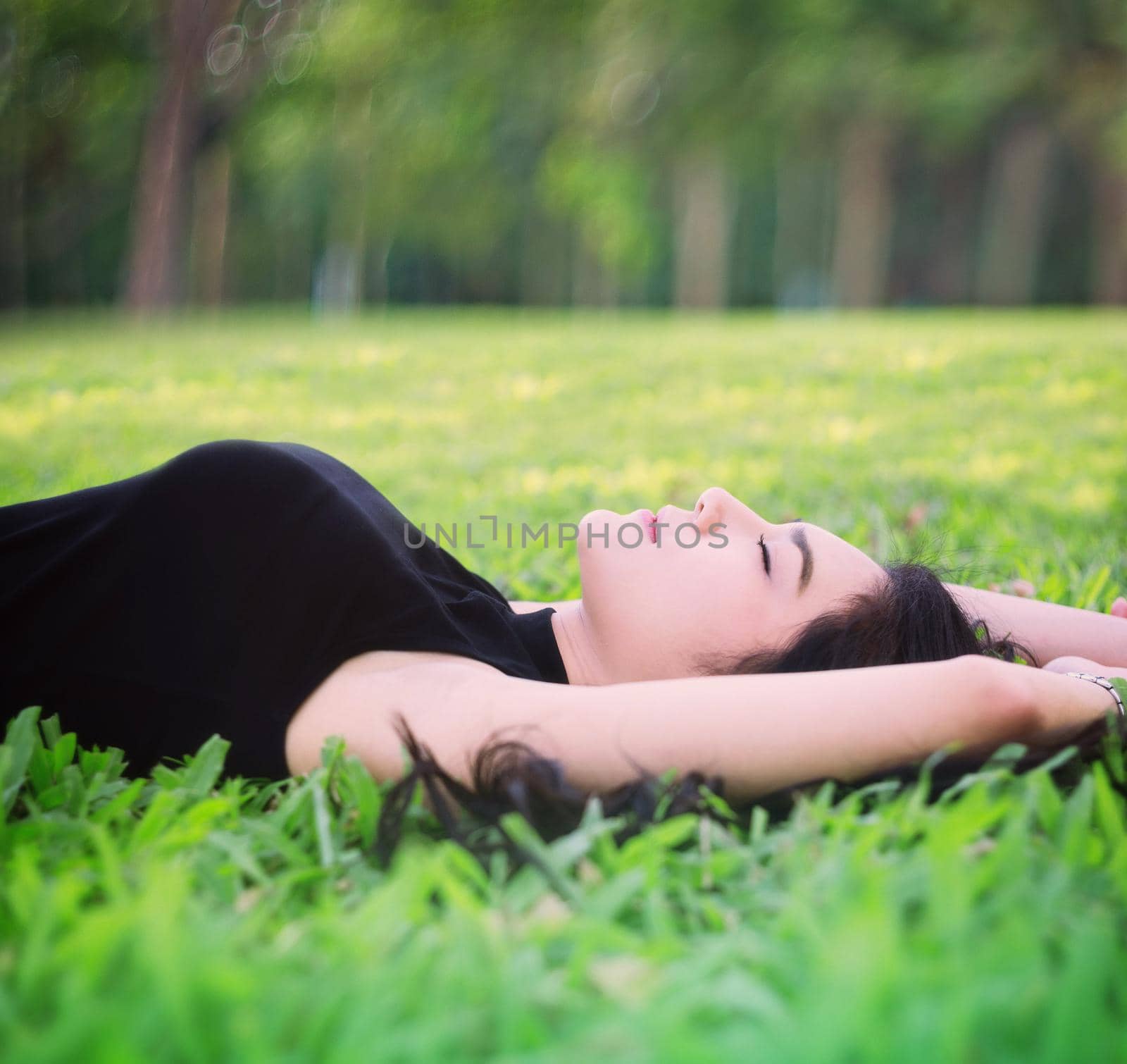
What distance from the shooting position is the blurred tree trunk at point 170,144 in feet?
49.9

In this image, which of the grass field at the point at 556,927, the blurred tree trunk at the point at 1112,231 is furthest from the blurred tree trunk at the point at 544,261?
the grass field at the point at 556,927

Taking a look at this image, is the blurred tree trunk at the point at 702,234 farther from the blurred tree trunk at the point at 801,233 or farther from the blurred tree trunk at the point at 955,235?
the blurred tree trunk at the point at 955,235

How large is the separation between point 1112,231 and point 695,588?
27.5 m

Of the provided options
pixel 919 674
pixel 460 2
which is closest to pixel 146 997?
pixel 919 674

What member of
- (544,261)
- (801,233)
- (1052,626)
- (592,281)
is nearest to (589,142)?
(592,281)

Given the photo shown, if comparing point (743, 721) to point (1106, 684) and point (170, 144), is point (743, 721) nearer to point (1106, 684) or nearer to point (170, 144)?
point (1106, 684)

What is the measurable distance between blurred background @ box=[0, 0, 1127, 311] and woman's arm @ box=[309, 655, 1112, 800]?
1670 centimetres

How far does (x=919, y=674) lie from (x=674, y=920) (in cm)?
55

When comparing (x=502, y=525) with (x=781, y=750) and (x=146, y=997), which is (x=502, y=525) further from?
(x=146, y=997)

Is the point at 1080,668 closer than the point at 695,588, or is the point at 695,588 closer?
the point at 695,588

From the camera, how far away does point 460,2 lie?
19.1m

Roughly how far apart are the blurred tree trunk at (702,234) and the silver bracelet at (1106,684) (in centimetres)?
2398

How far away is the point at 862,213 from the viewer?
2538 centimetres

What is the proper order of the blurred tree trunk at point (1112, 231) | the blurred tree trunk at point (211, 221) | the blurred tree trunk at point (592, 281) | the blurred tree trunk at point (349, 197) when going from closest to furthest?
the blurred tree trunk at point (349, 197) < the blurred tree trunk at point (211, 221) < the blurred tree trunk at point (1112, 231) < the blurred tree trunk at point (592, 281)
